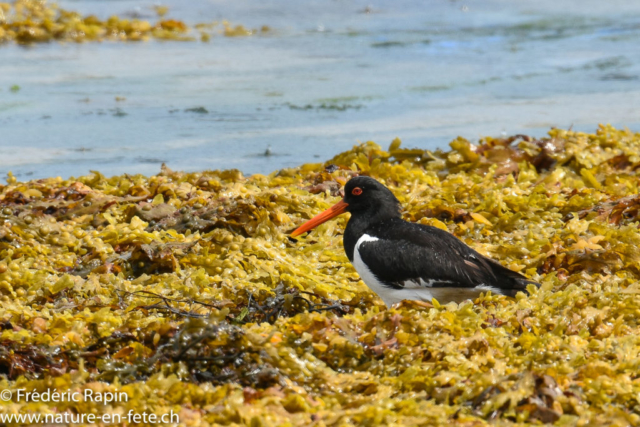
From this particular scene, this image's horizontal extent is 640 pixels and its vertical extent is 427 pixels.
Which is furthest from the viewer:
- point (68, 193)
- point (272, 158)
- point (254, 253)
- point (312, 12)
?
point (312, 12)

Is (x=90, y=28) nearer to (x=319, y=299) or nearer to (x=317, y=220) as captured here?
(x=317, y=220)

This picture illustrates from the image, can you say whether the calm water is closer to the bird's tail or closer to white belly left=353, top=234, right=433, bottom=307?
white belly left=353, top=234, right=433, bottom=307

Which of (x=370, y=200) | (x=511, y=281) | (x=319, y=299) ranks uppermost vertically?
(x=370, y=200)

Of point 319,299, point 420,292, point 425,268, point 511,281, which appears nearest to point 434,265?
point 425,268

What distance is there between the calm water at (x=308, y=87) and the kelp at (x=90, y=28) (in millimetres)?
391

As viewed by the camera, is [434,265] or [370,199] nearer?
[434,265]

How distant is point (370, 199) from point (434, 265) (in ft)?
1.99

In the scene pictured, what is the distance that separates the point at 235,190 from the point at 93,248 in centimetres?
109

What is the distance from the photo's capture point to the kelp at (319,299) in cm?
262

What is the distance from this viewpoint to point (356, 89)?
8945 millimetres

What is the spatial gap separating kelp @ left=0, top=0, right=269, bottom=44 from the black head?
7856 millimetres

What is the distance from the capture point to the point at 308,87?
9.02m

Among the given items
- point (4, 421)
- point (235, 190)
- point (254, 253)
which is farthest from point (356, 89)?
point (4, 421)

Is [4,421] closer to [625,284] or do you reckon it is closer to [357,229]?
[357,229]
